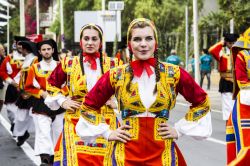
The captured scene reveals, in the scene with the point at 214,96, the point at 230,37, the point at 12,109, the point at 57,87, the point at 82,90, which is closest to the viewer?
the point at 82,90

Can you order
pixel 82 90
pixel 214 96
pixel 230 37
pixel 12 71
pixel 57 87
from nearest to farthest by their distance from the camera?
1. pixel 82 90
2. pixel 57 87
3. pixel 230 37
4. pixel 12 71
5. pixel 214 96

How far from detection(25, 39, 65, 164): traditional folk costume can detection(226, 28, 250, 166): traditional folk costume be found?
3545 mm

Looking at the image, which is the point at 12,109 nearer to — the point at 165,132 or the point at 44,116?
the point at 44,116

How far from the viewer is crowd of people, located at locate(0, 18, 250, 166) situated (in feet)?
17.2

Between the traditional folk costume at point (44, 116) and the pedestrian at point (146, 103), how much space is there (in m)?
4.65

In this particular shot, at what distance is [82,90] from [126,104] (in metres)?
2.22

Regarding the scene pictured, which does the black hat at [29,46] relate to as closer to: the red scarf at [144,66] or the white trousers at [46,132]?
the white trousers at [46,132]

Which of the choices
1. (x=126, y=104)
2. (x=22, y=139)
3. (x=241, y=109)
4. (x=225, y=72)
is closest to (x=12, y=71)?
(x=22, y=139)

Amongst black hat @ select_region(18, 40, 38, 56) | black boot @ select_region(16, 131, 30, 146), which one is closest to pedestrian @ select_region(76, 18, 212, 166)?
black hat @ select_region(18, 40, 38, 56)

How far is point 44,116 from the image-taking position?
1018 cm

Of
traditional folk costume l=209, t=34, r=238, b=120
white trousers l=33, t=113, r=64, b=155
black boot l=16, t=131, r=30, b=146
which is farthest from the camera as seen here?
traditional folk costume l=209, t=34, r=238, b=120

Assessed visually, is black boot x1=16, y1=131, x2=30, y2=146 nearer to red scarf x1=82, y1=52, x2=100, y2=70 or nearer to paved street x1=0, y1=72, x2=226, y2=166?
paved street x1=0, y1=72, x2=226, y2=166

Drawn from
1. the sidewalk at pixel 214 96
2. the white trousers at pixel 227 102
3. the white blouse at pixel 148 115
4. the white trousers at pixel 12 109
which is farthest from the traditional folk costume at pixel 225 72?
the white blouse at pixel 148 115

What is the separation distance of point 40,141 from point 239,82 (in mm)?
3971
